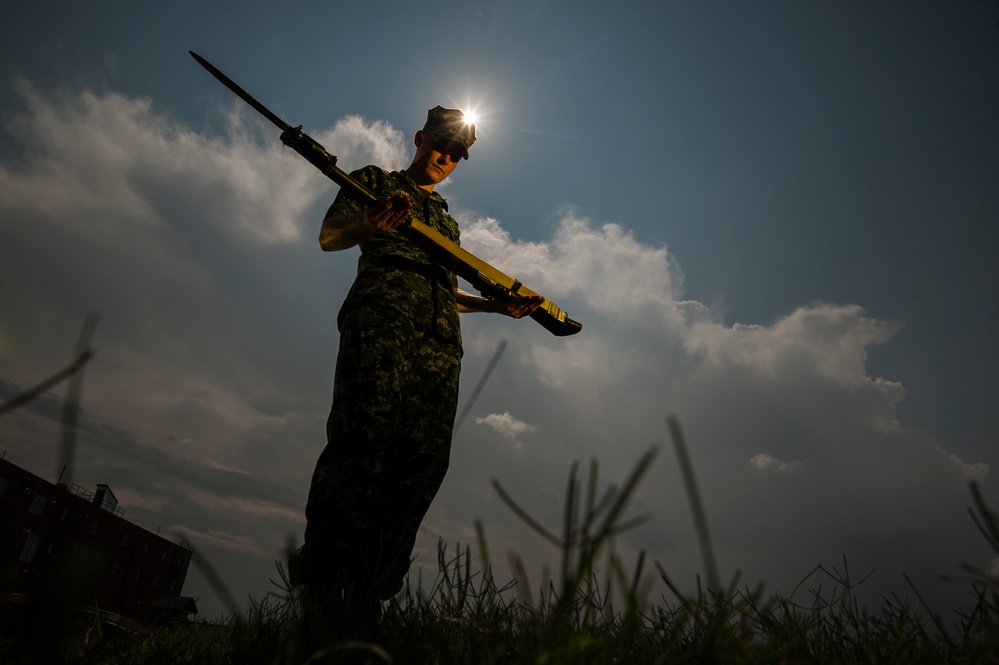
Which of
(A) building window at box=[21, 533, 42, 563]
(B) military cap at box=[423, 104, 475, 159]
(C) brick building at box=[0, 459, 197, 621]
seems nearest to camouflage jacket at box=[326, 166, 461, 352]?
(B) military cap at box=[423, 104, 475, 159]

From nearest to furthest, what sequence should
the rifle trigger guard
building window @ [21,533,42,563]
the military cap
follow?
the rifle trigger guard, the military cap, building window @ [21,533,42,563]

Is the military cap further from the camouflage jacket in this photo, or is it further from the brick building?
the brick building

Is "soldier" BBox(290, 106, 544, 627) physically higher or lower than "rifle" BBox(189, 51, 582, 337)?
lower

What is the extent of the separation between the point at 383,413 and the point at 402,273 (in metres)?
0.93

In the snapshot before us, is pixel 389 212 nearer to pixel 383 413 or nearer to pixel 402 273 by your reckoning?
pixel 402 273

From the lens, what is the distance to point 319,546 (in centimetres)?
286

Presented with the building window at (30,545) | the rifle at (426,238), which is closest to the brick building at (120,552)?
the building window at (30,545)

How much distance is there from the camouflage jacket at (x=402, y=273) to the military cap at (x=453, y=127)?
1.43ft

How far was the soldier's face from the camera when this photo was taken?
433cm

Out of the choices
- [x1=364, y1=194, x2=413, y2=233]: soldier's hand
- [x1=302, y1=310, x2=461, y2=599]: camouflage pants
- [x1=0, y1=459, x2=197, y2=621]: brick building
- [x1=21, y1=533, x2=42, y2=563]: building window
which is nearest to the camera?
[x1=302, y1=310, x2=461, y2=599]: camouflage pants

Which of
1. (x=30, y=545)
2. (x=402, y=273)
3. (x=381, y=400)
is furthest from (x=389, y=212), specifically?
(x=30, y=545)

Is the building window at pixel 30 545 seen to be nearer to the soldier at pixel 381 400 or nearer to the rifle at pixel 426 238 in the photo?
the rifle at pixel 426 238

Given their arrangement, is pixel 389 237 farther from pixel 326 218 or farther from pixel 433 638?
pixel 433 638

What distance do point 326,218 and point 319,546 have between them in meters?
1.99
